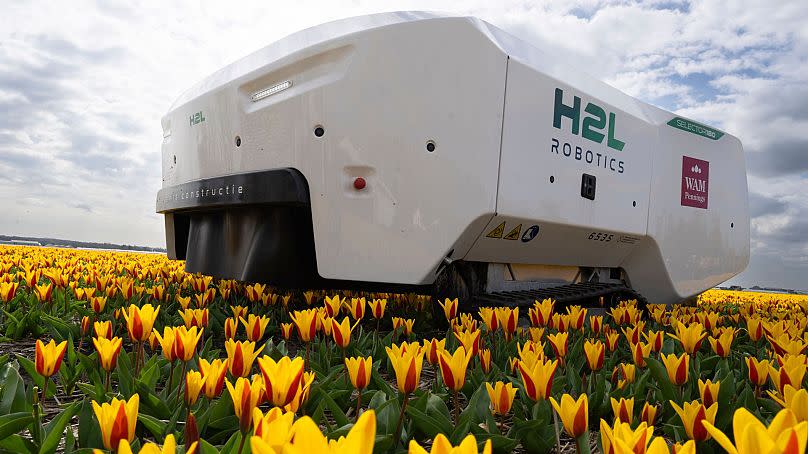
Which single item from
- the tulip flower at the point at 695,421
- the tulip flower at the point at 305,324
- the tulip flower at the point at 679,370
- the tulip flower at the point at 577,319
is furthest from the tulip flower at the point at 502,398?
the tulip flower at the point at 577,319

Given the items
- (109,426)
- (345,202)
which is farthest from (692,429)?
(345,202)

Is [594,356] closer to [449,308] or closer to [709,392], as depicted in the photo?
[709,392]

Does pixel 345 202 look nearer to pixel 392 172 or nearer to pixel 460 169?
pixel 392 172

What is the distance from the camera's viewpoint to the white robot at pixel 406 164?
343 centimetres

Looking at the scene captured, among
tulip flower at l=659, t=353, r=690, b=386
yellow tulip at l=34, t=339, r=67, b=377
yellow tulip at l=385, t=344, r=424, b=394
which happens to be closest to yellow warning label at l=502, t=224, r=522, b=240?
tulip flower at l=659, t=353, r=690, b=386

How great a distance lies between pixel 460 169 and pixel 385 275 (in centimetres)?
86

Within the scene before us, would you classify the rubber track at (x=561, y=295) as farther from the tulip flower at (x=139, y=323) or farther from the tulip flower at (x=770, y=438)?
the tulip flower at (x=770, y=438)

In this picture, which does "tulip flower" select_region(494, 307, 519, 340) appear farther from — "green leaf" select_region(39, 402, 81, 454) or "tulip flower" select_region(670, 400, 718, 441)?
"green leaf" select_region(39, 402, 81, 454)

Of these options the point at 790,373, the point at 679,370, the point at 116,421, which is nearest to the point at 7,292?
the point at 116,421

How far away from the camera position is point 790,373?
1.63 m

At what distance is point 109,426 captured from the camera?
1.09m

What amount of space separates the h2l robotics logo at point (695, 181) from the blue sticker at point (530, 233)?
97.3 inches

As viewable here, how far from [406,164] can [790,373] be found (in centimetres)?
231

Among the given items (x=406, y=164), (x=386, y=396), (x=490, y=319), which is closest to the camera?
(x=386, y=396)
